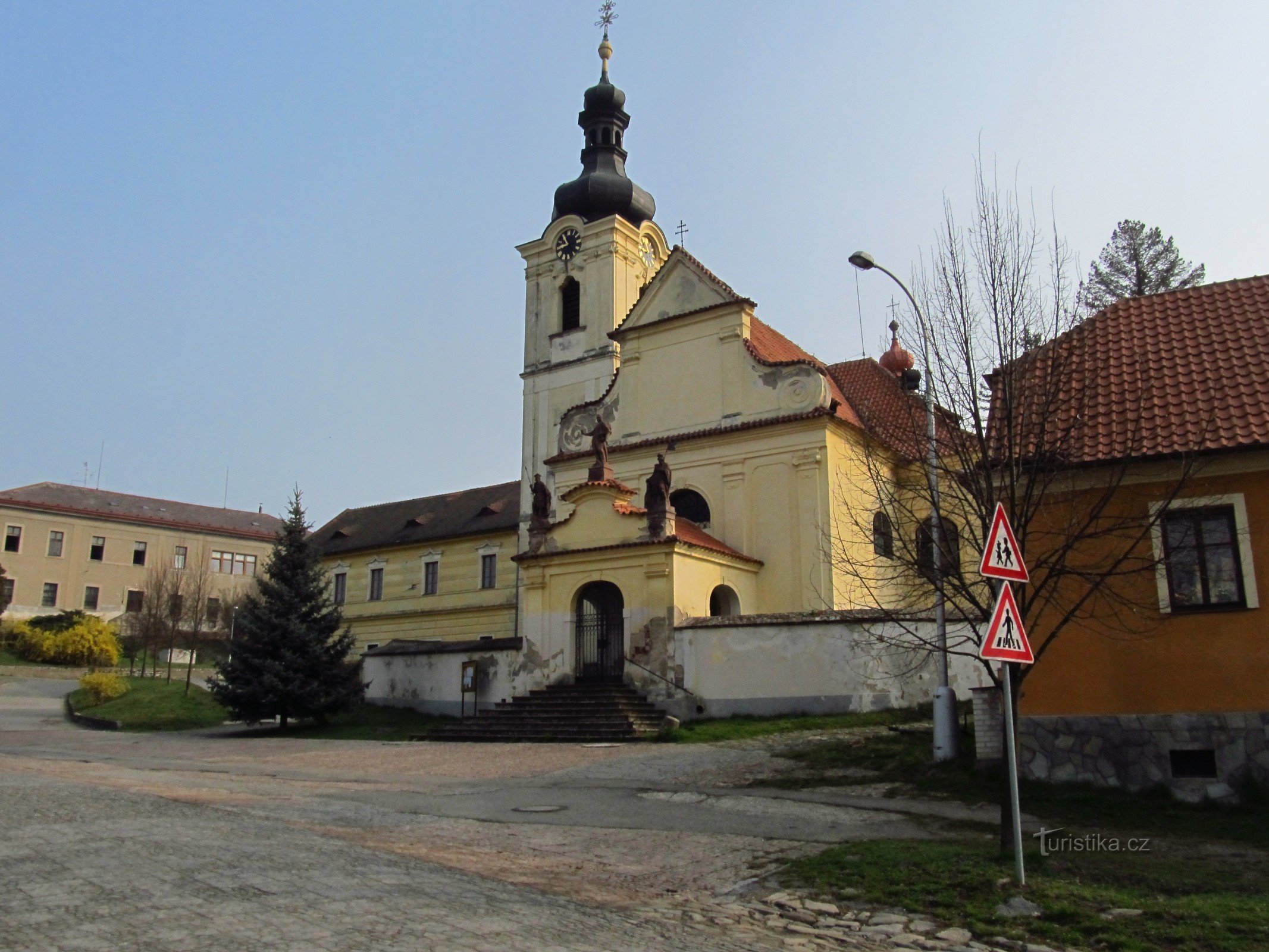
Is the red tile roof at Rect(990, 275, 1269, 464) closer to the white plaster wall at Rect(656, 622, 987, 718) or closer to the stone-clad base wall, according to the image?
the stone-clad base wall

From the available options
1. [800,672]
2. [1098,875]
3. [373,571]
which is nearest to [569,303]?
[373,571]

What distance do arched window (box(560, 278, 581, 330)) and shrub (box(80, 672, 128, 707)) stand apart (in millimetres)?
22184

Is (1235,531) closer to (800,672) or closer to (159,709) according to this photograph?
(800,672)

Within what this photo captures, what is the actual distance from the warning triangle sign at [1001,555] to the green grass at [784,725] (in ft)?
41.7

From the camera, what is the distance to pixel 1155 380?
46.1 ft

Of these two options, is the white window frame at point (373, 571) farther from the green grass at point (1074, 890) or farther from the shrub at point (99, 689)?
the green grass at point (1074, 890)

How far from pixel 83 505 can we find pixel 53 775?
58503mm

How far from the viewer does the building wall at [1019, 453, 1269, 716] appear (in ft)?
40.7

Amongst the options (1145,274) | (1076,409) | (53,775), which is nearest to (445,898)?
(1076,409)

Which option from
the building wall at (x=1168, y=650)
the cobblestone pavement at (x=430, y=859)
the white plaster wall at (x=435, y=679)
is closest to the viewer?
the cobblestone pavement at (x=430, y=859)

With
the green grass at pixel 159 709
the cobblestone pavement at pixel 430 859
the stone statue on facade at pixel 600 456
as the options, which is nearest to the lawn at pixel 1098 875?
the cobblestone pavement at pixel 430 859

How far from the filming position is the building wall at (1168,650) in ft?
40.7

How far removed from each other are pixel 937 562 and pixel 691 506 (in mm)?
19755

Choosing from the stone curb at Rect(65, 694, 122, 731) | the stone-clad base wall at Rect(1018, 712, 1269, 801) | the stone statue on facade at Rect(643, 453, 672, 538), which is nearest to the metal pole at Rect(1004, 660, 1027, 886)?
the stone-clad base wall at Rect(1018, 712, 1269, 801)
